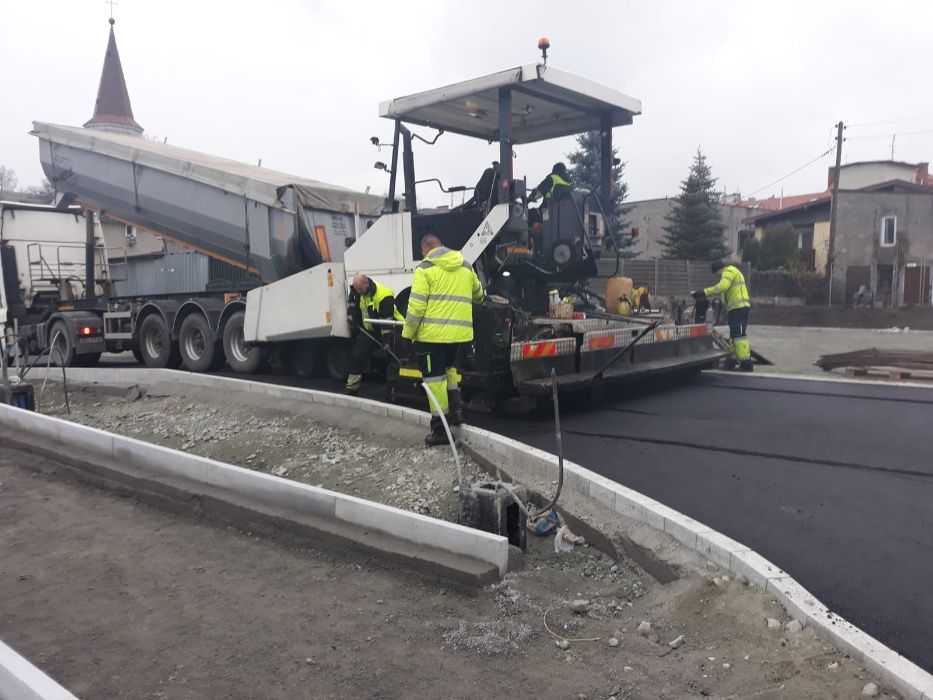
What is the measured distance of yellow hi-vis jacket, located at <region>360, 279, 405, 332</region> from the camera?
26.2 feet

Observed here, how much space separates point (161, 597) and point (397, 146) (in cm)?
550

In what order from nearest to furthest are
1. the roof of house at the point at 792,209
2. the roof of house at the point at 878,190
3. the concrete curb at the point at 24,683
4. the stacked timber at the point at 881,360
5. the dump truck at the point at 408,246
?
1. the concrete curb at the point at 24,683
2. the dump truck at the point at 408,246
3. the stacked timber at the point at 881,360
4. the roof of house at the point at 878,190
5. the roof of house at the point at 792,209

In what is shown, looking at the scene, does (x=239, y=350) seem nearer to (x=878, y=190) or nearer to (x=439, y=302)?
(x=439, y=302)

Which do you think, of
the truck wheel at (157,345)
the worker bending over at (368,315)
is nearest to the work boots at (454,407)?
the worker bending over at (368,315)

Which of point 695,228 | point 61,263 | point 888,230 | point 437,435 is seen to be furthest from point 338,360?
point 888,230

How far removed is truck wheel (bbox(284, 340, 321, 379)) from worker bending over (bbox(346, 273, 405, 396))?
55.9 inches

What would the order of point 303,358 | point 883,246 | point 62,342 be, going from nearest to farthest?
point 303,358
point 62,342
point 883,246

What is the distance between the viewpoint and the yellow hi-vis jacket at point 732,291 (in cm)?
1018

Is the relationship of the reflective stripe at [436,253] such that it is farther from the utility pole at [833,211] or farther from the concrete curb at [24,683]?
the utility pole at [833,211]

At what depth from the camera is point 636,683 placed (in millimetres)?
3010

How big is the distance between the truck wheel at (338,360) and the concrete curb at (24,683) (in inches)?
248

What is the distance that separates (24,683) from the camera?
2.97m

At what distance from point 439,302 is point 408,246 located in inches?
93.8

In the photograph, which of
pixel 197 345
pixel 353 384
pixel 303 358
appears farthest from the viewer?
pixel 197 345
